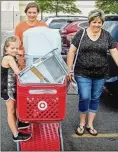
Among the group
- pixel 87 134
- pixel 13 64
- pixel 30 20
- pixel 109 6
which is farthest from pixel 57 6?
pixel 13 64

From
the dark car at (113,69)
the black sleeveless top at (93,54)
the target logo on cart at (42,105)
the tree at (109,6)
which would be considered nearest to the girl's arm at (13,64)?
the target logo on cart at (42,105)

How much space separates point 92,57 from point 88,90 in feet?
1.44

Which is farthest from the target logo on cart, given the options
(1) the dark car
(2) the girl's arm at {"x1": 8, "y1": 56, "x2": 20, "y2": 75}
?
(1) the dark car

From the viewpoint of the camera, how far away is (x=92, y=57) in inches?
188

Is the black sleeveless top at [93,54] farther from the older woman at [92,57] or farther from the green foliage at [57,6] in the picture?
the green foliage at [57,6]

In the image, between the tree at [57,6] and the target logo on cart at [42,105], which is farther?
the tree at [57,6]

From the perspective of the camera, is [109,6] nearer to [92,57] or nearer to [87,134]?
[87,134]

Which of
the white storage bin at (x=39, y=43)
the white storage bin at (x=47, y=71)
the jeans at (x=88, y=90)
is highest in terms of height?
the white storage bin at (x=39, y=43)

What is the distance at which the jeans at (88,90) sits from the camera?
4.89 meters

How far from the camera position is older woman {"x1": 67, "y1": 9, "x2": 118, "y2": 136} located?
4.73 metres

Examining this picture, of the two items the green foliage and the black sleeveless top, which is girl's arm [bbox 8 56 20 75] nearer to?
the black sleeveless top

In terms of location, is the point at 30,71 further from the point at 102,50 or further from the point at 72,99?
the point at 72,99

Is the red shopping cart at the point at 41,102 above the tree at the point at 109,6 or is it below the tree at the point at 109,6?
below

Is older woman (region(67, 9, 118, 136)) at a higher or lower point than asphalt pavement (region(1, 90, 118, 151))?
higher
